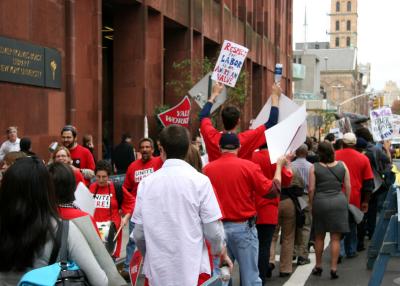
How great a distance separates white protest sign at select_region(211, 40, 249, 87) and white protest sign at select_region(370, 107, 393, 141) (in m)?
4.87

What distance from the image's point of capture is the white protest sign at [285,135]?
263 inches

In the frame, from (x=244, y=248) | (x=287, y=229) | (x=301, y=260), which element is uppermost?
(x=244, y=248)

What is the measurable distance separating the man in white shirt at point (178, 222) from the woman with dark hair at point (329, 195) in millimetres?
4915

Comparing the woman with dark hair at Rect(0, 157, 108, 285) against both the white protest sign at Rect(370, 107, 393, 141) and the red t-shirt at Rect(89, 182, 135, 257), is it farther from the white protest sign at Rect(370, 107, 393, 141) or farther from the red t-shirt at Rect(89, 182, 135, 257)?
the white protest sign at Rect(370, 107, 393, 141)

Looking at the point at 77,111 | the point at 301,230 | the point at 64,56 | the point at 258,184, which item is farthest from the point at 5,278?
the point at 77,111

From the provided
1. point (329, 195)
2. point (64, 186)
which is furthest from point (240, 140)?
point (64, 186)

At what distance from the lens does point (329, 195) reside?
31.8 feet

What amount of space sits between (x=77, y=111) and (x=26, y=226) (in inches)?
645

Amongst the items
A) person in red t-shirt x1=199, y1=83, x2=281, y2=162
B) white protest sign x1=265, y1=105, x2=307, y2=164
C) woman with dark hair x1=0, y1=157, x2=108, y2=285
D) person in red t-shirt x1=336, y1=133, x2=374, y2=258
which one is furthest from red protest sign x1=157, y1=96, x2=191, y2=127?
woman with dark hair x1=0, y1=157, x2=108, y2=285

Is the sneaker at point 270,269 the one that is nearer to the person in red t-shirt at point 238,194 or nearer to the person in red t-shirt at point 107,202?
the person in red t-shirt at point 107,202

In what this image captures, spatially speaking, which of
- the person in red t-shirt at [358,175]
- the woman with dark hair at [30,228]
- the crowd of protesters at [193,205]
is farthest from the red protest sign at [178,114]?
the woman with dark hair at [30,228]

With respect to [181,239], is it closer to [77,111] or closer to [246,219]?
[246,219]

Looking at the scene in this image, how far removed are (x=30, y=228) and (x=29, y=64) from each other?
12.9 metres

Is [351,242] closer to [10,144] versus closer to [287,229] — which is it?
[287,229]
